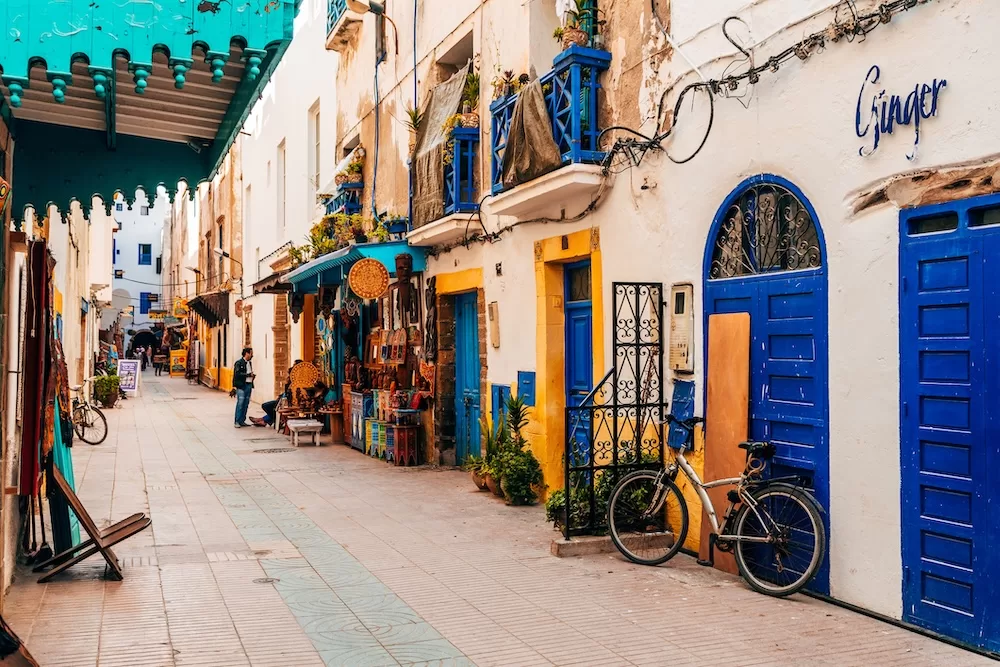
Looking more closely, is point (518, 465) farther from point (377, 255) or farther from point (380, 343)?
point (380, 343)

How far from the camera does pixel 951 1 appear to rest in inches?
204

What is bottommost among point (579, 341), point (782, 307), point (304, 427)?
point (304, 427)

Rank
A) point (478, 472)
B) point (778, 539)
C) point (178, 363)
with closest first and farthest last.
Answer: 1. point (778, 539)
2. point (478, 472)
3. point (178, 363)

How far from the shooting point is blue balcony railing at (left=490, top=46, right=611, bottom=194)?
337 inches

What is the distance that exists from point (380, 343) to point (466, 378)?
9.66 ft

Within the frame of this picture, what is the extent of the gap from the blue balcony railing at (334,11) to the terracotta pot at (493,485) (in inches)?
377

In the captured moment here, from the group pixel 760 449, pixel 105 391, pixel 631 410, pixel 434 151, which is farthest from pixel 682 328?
pixel 105 391

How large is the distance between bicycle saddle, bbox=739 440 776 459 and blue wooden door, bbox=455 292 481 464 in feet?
20.0

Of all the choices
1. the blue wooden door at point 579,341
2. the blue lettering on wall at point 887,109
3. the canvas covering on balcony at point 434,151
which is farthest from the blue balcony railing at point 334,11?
the blue lettering on wall at point 887,109

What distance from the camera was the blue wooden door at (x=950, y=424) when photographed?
502 cm

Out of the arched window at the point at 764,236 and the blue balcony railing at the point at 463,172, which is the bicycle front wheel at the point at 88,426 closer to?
the blue balcony railing at the point at 463,172

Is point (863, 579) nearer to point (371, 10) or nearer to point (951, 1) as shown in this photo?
point (951, 1)

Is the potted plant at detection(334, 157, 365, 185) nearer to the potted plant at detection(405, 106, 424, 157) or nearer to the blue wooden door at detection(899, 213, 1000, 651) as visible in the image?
the potted plant at detection(405, 106, 424, 157)

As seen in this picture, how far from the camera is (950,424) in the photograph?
5.23 metres
